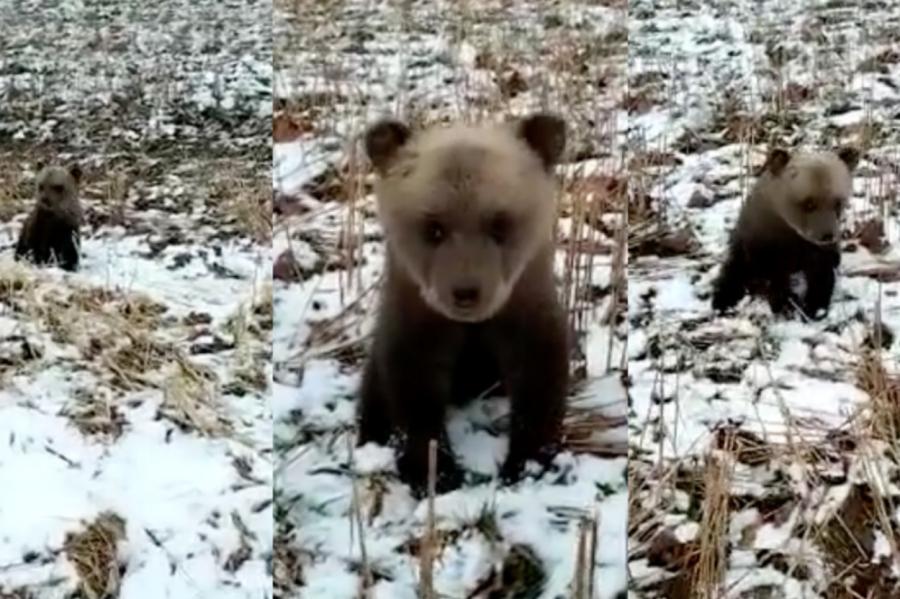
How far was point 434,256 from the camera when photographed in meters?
2.42

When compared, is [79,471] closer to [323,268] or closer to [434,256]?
[323,268]

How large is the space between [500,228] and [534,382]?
0.30m

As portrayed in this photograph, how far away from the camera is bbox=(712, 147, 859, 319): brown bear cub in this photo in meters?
2.59

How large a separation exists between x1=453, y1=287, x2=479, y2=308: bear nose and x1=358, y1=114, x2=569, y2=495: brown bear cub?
0.19ft

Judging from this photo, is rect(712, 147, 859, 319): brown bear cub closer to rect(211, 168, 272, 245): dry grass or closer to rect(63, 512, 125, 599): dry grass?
rect(211, 168, 272, 245): dry grass

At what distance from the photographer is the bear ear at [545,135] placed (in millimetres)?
2502

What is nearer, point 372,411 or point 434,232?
point 434,232

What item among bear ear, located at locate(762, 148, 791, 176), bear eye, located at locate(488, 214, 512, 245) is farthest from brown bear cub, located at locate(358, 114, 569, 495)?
bear ear, located at locate(762, 148, 791, 176)

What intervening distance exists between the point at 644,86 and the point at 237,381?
38.7 inches

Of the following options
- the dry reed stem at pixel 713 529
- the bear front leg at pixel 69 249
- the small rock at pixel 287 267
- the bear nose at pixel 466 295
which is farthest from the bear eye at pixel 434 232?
the bear front leg at pixel 69 249

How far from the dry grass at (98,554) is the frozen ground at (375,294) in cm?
30

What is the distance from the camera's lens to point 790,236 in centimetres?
260

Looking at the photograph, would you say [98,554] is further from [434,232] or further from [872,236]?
[872,236]

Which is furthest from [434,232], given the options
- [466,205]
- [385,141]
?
[385,141]
